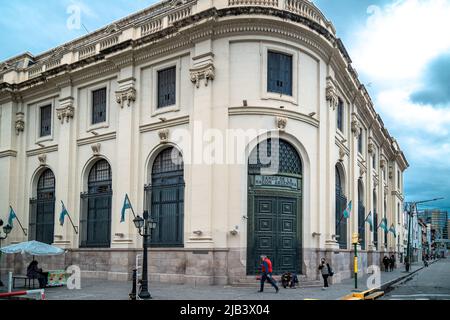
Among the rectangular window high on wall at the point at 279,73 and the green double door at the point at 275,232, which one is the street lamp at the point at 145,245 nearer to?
the green double door at the point at 275,232

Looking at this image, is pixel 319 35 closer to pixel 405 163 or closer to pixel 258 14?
pixel 258 14

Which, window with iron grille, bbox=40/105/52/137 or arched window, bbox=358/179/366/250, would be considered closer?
window with iron grille, bbox=40/105/52/137

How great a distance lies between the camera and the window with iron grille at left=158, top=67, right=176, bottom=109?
26062mm

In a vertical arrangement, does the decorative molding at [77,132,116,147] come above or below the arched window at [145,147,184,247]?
above

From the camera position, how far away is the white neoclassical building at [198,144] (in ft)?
76.5

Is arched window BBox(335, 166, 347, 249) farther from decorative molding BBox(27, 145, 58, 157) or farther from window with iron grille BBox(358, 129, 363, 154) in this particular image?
decorative molding BBox(27, 145, 58, 157)

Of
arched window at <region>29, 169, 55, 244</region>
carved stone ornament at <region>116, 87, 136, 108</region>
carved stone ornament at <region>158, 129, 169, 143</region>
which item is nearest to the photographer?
carved stone ornament at <region>158, 129, 169, 143</region>

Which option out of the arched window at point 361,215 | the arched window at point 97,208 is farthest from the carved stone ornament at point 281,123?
the arched window at point 361,215

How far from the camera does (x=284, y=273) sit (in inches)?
897

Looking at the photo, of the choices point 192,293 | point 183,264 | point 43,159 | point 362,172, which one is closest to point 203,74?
point 183,264

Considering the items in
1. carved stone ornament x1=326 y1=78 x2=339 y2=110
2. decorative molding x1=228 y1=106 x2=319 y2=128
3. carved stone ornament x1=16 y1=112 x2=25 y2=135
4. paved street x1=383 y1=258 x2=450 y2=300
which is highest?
carved stone ornament x1=326 y1=78 x2=339 y2=110

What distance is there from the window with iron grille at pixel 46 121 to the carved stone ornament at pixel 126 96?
7.62m

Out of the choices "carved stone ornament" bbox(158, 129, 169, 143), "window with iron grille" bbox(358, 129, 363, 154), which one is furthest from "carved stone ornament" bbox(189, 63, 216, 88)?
"window with iron grille" bbox(358, 129, 363, 154)

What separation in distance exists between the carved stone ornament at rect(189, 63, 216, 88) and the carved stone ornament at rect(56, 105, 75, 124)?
1019 centimetres
